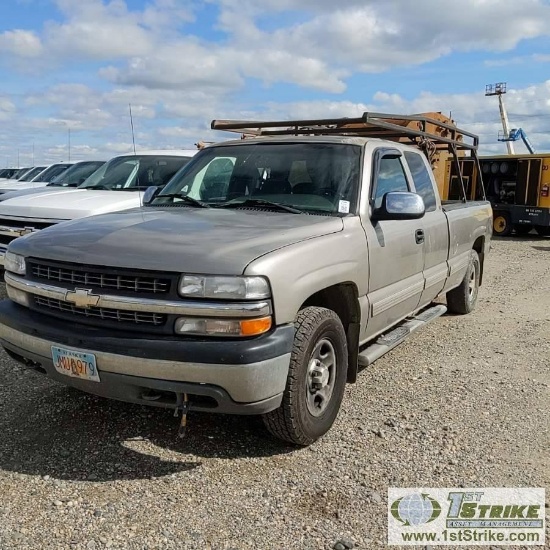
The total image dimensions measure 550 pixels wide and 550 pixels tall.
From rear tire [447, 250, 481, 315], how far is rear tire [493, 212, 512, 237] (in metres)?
11.9

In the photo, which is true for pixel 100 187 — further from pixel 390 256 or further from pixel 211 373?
pixel 211 373

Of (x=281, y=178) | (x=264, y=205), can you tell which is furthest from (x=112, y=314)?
(x=281, y=178)

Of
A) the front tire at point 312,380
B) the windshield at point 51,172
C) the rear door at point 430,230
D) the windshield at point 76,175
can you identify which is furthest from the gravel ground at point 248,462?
the windshield at point 51,172

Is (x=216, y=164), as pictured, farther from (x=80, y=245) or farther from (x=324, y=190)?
(x=80, y=245)

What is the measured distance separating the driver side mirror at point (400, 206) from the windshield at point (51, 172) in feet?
41.3

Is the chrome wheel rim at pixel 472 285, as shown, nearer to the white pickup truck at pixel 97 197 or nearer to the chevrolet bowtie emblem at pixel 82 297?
the white pickup truck at pixel 97 197

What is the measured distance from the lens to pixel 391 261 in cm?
444

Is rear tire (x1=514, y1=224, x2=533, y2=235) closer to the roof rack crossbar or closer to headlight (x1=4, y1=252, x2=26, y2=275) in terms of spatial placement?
the roof rack crossbar

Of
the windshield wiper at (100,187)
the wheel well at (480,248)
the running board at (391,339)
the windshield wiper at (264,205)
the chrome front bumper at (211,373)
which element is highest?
the windshield wiper at (264,205)

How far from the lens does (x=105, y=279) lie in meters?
3.22

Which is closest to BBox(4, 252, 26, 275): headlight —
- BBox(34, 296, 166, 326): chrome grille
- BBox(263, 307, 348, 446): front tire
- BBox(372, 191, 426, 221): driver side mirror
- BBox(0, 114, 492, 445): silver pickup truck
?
BBox(0, 114, 492, 445): silver pickup truck

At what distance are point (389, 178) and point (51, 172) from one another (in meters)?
12.8

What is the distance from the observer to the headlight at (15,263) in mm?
3660

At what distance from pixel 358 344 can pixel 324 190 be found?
1.10m
